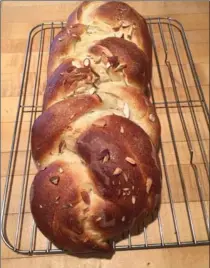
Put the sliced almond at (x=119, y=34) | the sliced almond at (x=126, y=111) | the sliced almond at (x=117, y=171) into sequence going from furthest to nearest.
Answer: the sliced almond at (x=119, y=34)
the sliced almond at (x=126, y=111)
the sliced almond at (x=117, y=171)

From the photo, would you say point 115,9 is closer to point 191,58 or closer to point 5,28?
point 191,58

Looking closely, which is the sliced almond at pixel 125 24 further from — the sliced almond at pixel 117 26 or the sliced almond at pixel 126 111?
the sliced almond at pixel 126 111

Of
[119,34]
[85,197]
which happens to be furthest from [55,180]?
[119,34]

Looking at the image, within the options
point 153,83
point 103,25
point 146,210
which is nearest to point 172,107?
point 153,83

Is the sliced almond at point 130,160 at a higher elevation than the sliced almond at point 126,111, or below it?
below

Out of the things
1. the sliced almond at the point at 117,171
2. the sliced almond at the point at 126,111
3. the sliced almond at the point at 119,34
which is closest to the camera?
the sliced almond at the point at 117,171

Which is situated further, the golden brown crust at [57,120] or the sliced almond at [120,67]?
the sliced almond at [120,67]

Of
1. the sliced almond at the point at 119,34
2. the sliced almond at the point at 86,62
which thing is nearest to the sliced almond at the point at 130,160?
the sliced almond at the point at 86,62
